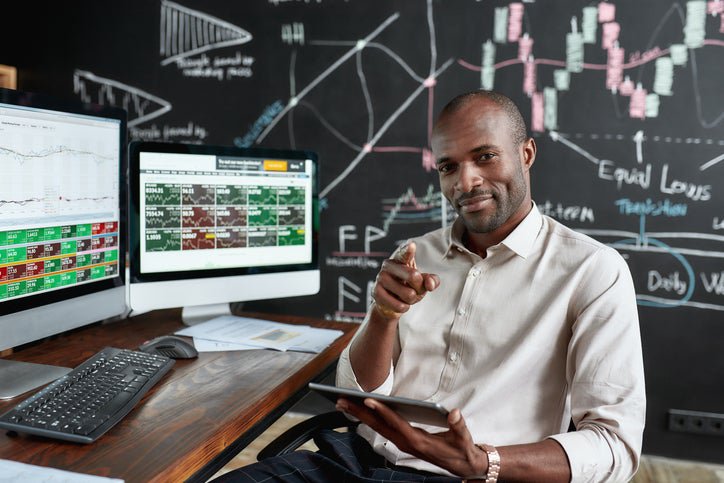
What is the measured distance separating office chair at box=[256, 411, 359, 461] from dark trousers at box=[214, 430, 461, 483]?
0.02 meters

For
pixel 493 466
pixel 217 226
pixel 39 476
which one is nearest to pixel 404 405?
pixel 493 466

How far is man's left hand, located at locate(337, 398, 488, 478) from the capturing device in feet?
3.29

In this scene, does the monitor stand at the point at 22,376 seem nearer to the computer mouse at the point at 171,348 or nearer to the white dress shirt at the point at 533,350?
the computer mouse at the point at 171,348

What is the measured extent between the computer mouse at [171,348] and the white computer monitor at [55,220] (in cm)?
14

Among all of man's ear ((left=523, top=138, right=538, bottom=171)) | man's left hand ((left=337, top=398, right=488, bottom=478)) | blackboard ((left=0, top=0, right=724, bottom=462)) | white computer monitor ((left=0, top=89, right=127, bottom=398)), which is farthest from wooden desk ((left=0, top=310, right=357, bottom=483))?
blackboard ((left=0, top=0, right=724, bottom=462))

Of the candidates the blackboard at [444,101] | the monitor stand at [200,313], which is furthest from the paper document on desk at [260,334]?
the blackboard at [444,101]

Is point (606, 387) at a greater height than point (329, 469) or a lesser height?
greater

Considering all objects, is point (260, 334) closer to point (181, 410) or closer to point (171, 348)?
point (171, 348)

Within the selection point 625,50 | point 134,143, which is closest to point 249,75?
point 134,143

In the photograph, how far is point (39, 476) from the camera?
2.79ft

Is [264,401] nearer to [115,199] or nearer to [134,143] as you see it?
[115,199]

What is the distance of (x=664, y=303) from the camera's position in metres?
2.50

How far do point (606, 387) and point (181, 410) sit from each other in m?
0.82

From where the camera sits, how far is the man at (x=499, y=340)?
1094 mm
